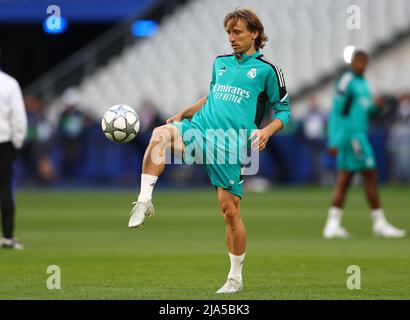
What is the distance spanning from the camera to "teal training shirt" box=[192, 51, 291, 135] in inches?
381

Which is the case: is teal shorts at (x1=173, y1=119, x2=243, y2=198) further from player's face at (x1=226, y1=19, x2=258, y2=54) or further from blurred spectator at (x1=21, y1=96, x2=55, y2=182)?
blurred spectator at (x1=21, y1=96, x2=55, y2=182)

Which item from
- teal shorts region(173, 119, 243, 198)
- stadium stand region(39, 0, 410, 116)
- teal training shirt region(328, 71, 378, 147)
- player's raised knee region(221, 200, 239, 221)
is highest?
stadium stand region(39, 0, 410, 116)

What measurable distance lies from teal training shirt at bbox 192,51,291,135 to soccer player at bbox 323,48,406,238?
244 inches

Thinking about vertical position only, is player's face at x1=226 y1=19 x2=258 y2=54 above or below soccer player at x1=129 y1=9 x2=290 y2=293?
above

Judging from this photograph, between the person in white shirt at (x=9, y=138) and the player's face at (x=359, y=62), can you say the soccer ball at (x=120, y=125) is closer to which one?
the person in white shirt at (x=9, y=138)

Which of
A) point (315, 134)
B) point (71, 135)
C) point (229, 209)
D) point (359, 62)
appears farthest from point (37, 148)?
point (229, 209)

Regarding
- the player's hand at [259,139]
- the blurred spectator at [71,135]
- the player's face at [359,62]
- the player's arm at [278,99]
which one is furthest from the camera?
the blurred spectator at [71,135]

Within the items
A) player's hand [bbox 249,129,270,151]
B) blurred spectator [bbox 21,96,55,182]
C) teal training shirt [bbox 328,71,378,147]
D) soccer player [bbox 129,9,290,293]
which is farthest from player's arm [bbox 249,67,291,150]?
blurred spectator [bbox 21,96,55,182]

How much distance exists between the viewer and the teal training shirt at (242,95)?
31.8ft

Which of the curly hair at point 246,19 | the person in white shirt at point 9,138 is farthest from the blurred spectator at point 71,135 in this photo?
the curly hair at point 246,19

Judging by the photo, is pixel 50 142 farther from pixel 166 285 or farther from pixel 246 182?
pixel 166 285

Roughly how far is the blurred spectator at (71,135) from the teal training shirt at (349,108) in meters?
15.4

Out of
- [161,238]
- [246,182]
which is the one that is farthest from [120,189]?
[161,238]

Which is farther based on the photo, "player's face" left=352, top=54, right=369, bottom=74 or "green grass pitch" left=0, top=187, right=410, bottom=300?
"player's face" left=352, top=54, right=369, bottom=74
